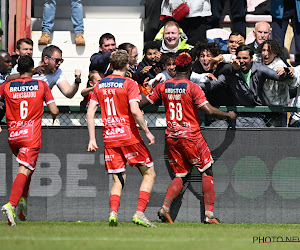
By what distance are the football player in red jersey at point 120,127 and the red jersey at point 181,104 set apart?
2.39ft

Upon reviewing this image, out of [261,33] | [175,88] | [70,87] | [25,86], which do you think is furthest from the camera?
[261,33]

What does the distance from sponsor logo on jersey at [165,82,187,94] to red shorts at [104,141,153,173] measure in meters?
0.95

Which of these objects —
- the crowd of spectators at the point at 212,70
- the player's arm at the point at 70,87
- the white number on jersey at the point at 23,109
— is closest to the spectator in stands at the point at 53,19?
the crowd of spectators at the point at 212,70

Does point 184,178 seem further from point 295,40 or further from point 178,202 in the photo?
point 295,40

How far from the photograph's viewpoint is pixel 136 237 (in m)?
8.20

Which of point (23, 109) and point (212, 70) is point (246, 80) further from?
point (23, 109)

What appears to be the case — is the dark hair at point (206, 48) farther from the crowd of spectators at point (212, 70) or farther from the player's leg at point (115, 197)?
the player's leg at point (115, 197)

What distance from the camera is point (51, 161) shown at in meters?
11.1

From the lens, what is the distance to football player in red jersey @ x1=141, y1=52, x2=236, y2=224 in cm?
1038

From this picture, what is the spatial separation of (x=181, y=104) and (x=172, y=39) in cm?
212

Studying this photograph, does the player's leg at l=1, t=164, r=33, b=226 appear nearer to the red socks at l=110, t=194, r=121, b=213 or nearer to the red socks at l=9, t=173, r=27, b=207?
the red socks at l=9, t=173, r=27, b=207

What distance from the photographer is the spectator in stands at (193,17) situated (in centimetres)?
1336

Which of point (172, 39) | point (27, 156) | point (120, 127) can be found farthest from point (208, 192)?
point (172, 39)

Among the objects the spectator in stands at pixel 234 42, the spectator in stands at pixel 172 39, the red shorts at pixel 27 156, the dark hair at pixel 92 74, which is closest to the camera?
the red shorts at pixel 27 156
